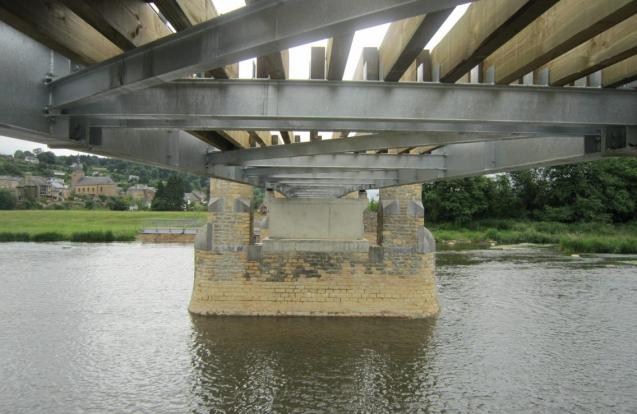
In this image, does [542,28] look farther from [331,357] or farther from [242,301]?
[242,301]

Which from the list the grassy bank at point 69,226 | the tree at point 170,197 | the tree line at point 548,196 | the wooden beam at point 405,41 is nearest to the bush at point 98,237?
the grassy bank at point 69,226

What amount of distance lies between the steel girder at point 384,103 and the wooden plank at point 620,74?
0.08 meters

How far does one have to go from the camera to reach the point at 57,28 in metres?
2.69

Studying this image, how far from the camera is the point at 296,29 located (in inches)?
87.9

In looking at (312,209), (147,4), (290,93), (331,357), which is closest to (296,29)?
(147,4)

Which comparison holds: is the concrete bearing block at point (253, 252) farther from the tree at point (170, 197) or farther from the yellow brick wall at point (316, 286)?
the tree at point (170, 197)

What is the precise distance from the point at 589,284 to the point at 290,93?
19.1m

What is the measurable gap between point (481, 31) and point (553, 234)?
41556 millimetres

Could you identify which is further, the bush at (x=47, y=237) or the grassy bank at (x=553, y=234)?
the bush at (x=47, y=237)

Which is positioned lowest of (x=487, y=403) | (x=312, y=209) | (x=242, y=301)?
(x=487, y=403)

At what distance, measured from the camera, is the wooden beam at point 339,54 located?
287cm

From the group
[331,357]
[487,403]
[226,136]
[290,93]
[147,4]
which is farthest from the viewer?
[331,357]

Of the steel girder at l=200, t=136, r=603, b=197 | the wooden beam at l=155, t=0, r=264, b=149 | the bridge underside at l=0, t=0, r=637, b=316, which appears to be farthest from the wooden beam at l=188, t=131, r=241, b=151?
the wooden beam at l=155, t=0, r=264, b=149

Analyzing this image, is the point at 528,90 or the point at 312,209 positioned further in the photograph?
the point at 312,209
